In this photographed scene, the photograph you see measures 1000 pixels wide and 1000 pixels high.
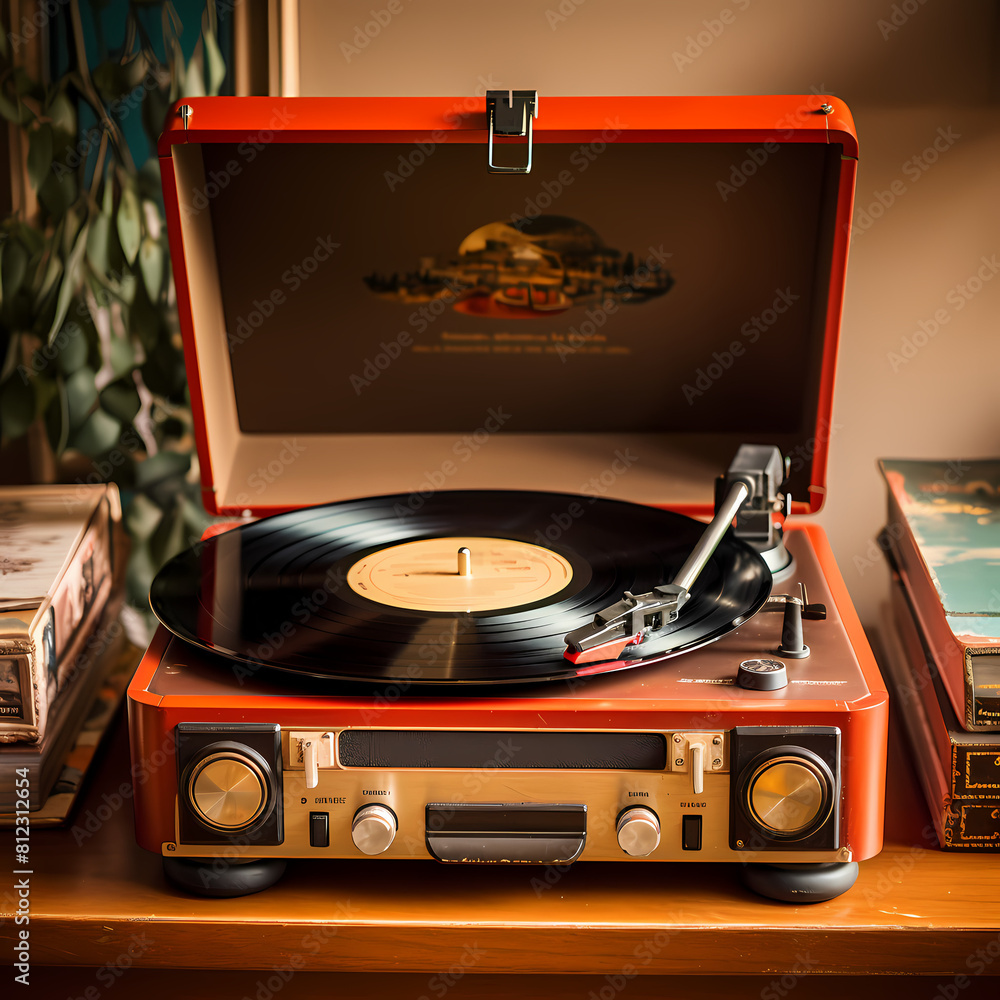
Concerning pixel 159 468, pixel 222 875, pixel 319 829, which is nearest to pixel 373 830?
pixel 319 829

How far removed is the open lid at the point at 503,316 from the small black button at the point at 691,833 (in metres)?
0.55

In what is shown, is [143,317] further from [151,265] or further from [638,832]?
[638,832]

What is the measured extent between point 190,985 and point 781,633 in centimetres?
70

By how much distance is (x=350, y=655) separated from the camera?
0.93m

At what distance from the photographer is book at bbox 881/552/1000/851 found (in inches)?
38.1

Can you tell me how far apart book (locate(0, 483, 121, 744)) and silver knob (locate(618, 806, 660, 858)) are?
62 cm

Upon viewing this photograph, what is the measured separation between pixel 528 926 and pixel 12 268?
1.20 metres

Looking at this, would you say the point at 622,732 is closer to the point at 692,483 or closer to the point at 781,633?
the point at 781,633

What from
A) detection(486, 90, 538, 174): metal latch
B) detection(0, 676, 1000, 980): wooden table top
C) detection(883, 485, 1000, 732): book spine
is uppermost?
detection(486, 90, 538, 174): metal latch

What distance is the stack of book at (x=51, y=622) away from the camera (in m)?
1.05

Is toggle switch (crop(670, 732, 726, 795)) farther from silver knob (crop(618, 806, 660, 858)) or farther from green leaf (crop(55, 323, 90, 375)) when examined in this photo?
green leaf (crop(55, 323, 90, 375))

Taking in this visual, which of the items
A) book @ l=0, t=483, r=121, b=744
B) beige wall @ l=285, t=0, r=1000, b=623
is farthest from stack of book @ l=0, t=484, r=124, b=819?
beige wall @ l=285, t=0, r=1000, b=623

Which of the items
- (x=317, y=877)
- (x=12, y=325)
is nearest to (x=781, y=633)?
(x=317, y=877)

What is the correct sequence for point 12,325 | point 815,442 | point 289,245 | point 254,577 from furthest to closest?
point 12,325 < point 289,245 < point 815,442 < point 254,577
